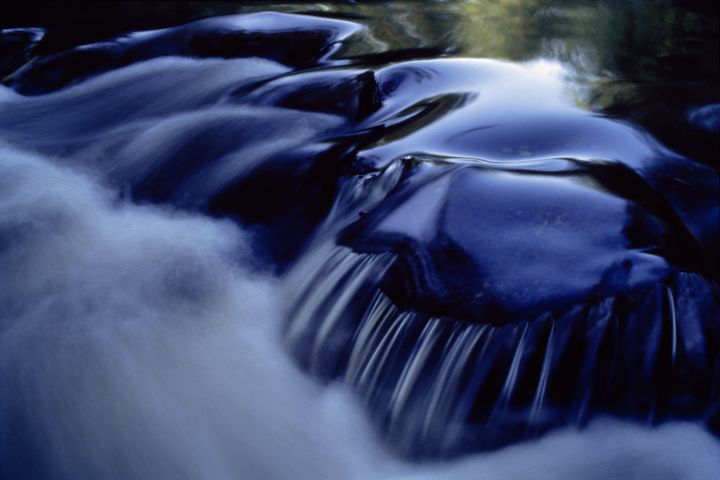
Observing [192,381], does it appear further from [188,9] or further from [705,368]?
[188,9]

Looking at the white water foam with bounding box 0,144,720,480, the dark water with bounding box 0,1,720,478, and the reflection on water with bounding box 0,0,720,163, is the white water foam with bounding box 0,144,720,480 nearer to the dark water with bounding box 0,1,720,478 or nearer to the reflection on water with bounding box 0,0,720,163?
the dark water with bounding box 0,1,720,478

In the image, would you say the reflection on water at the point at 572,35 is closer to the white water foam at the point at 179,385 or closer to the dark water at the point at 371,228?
the dark water at the point at 371,228

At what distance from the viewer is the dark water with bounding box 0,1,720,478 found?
1.93 metres

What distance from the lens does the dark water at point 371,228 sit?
1.93 meters

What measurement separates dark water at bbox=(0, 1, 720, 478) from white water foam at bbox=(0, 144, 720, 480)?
11 mm

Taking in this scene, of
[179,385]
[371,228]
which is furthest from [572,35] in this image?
[179,385]

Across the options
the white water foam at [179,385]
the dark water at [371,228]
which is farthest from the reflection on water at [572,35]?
the white water foam at [179,385]

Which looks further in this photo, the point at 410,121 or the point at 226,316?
the point at 410,121

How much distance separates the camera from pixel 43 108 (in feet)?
12.4

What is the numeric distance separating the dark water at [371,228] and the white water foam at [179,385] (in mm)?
11

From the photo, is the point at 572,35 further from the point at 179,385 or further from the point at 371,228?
the point at 179,385

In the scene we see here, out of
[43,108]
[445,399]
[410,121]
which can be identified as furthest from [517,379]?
[43,108]

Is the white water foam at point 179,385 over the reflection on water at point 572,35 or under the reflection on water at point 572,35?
under

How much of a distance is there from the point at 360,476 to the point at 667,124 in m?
1.87
